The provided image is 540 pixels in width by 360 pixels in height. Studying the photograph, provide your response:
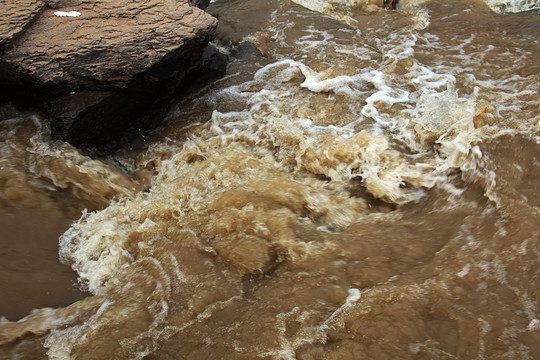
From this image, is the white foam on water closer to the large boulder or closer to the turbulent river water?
the turbulent river water

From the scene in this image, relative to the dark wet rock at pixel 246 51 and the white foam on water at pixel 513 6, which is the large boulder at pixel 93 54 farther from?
the white foam on water at pixel 513 6

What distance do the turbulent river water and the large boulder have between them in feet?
1.28

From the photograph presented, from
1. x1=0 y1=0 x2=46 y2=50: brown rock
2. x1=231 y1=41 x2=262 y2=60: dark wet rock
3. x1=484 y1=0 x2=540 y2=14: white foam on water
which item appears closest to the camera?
x1=0 y1=0 x2=46 y2=50: brown rock

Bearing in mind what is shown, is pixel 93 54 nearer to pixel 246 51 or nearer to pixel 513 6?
pixel 246 51

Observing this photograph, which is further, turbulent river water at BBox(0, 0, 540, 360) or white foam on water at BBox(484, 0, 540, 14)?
white foam on water at BBox(484, 0, 540, 14)

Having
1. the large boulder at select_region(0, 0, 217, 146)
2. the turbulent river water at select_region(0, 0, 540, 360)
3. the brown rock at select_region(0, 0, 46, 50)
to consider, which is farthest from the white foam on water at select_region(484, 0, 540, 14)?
the brown rock at select_region(0, 0, 46, 50)

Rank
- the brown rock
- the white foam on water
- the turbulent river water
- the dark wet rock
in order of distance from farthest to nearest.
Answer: the white foam on water → the dark wet rock → the brown rock → the turbulent river water

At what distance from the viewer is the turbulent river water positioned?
2768 mm

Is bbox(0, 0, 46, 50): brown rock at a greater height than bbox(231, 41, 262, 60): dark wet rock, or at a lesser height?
greater

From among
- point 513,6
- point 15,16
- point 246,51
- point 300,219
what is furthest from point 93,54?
point 513,6

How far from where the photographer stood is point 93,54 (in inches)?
171

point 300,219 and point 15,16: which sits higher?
point 15,16

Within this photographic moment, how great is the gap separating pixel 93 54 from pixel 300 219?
2.70 m

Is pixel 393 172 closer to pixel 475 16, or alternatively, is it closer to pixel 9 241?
pixel 9 241
